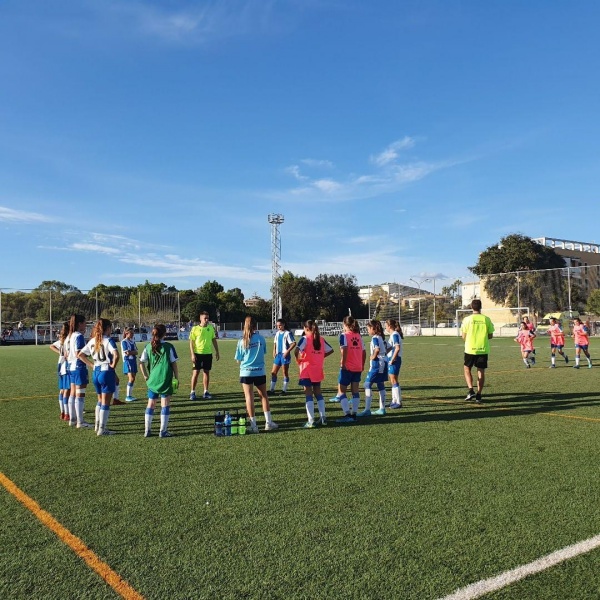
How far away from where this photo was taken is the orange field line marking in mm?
3588

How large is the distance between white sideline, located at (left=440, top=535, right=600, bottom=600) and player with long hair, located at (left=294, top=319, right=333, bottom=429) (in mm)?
4926

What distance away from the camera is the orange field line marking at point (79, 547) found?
3.59 metres

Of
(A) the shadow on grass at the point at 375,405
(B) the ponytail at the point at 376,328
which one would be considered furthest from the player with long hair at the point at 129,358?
(B) the ponytail at the point at 376,328

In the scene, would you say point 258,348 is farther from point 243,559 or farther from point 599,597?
point 599,597

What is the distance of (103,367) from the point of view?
846cm

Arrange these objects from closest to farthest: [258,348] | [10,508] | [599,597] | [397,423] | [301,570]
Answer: [599,597] < [301,570] < [10,508] < [258,348] < [397,423]

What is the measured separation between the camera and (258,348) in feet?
27.5

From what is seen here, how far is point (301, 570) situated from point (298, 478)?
84.8 inches

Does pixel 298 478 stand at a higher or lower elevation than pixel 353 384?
lower

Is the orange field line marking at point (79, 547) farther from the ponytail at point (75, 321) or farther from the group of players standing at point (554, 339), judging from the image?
the group of players standing at point (554, 339)

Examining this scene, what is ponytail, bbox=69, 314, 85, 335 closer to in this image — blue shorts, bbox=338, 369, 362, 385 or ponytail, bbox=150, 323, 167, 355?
ponytail, bbox=150, 323, 167, 355

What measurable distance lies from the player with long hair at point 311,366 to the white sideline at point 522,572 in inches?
194

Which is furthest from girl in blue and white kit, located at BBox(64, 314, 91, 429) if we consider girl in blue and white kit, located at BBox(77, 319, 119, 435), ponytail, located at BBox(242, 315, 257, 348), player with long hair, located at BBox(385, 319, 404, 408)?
player with long hair, located at BBox(385, 319, 404, 408)

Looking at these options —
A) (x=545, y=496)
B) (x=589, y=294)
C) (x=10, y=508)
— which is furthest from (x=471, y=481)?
(x=589, y=294)
